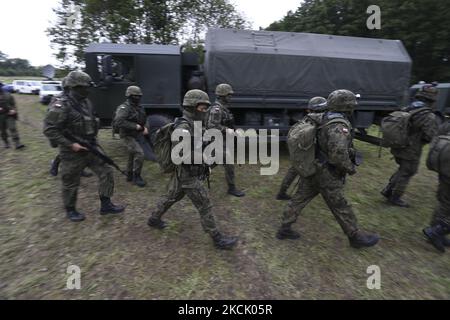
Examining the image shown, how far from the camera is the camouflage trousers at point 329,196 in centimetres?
382

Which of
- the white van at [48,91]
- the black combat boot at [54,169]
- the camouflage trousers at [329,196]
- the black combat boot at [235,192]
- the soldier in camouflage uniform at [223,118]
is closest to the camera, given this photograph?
the camouflage trousers at [329,196]

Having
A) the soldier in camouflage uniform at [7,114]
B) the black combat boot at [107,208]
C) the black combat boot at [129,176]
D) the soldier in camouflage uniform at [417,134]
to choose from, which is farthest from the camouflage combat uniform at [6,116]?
the soldier in camouflage uniform at [417,134]

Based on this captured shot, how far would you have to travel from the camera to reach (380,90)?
26.9 feet

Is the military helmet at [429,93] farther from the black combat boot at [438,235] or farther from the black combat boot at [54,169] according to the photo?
the black combat boot at [54,169]

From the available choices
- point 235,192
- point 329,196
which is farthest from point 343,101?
point 235,192

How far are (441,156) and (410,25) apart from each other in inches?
842

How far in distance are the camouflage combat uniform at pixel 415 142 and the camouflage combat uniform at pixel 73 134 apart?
14.6ft

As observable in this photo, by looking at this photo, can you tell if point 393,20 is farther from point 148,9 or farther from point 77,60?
point 77,60

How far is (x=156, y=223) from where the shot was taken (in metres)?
4.30

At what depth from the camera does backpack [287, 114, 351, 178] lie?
3742mm

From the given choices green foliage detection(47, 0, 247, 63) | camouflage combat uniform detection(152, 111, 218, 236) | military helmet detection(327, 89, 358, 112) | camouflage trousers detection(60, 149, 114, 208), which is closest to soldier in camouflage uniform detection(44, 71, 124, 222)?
camouflage trousers detection(60, 149, 114, 208)

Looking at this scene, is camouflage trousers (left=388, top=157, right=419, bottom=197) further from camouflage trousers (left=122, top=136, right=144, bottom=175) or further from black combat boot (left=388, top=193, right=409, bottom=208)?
camouflage trousers (left=122, top=136, right=144, bottom=175)

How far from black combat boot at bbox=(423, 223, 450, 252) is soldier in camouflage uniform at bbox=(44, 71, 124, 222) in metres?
4.34

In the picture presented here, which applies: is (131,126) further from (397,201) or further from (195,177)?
(397,201)
